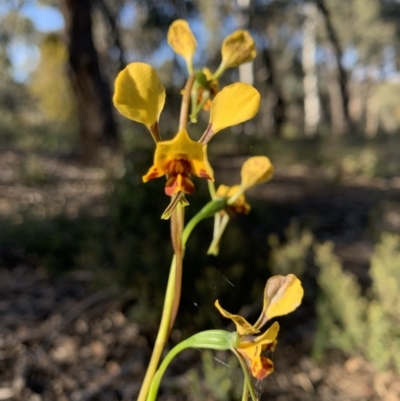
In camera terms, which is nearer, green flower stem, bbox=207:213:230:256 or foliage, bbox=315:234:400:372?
green flower stem, bbox=207:213:230:256

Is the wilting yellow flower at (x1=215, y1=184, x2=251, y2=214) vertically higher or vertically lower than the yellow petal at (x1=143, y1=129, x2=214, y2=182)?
lower

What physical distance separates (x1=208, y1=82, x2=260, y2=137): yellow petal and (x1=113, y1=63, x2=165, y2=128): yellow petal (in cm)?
5

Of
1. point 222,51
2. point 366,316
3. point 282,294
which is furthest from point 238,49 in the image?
point 366,316

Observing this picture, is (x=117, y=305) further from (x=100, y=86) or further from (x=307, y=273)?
(x=100, y=86)

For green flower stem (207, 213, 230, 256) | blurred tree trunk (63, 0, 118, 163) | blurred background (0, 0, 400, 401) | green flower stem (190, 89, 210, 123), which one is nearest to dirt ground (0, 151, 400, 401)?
blurred background (0, 0, 400, 401)

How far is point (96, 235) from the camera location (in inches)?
75.4

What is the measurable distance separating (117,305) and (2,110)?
6510 millimetres

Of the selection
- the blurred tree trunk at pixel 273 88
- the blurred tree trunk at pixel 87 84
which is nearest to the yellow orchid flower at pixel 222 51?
the blurred tree trunk at pixel 273 88

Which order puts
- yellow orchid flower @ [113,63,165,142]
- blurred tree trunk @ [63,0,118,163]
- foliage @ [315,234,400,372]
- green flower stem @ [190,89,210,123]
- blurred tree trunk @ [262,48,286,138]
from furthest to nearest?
blurred tree trunk @ [262,48,286,138]
blurred tree trunk @ [63,0,118,163]
foliage @ [315,234,400,372]
green flower stem @ [190,89,210,123]
yellow orchid flower @ [113,63,165,142]

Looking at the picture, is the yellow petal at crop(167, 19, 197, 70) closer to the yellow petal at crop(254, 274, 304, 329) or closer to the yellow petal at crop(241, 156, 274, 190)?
the yellow petal at crop(241, 156, 274, 190)

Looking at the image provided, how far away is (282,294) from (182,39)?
324 mm

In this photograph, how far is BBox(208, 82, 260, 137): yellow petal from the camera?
42 centimetres

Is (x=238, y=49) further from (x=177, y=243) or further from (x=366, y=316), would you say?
(x=366, y=316)

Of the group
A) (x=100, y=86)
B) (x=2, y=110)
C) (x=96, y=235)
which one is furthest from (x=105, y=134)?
(x=2, y=110)
